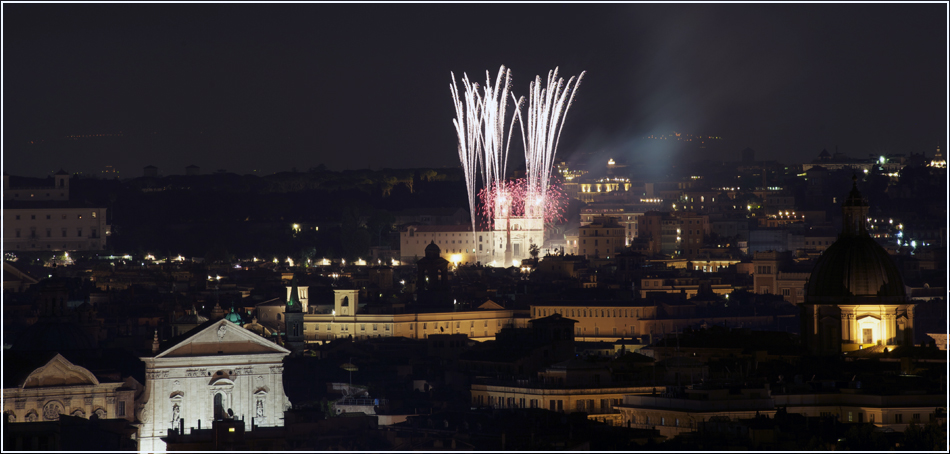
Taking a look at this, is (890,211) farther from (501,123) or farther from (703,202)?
(501,123)

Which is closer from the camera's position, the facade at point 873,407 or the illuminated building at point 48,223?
the facade at point 873,407

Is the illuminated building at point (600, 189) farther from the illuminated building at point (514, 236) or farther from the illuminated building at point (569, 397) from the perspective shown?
the illuminated building at point (569, 397)

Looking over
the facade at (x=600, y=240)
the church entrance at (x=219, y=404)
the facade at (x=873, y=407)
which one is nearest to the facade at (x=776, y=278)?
the facade at (x=600, y=240)

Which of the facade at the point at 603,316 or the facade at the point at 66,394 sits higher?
the facade at the point at 603,316

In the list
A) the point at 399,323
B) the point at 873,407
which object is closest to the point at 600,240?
the point at 399,323

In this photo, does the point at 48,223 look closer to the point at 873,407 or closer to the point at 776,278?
the point at 776,278

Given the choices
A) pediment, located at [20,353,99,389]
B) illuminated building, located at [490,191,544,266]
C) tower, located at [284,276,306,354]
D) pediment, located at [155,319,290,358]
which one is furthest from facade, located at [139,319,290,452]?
illuminated building, located at [490,191,544,266]

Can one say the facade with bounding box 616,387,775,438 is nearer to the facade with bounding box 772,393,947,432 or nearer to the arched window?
the facade with bounding box 772,393,947,432
